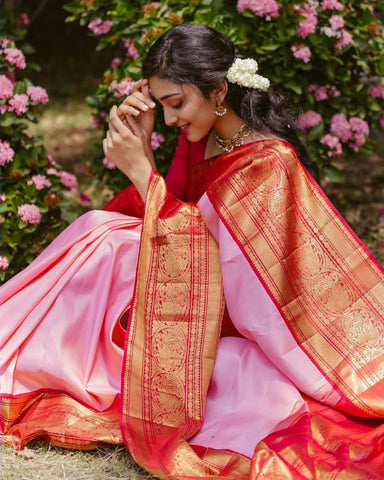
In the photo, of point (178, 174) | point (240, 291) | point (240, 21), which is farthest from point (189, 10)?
point (240, 291)

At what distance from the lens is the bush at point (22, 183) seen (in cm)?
383

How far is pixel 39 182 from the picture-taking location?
12.7 feet

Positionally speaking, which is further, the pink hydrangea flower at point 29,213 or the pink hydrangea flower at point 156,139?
the pink hydrangea flower at point 156,139

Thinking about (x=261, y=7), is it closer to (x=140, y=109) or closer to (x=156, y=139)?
(x=156, y=139)

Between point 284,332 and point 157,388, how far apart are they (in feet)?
1.62

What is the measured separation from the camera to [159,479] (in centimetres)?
253

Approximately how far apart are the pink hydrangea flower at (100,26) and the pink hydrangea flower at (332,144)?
4.30ft

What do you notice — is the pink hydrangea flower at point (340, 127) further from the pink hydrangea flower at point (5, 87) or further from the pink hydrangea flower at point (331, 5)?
the pink hydrangea flower at point (5, 87)

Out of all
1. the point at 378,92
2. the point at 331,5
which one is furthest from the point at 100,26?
the point at 378,92

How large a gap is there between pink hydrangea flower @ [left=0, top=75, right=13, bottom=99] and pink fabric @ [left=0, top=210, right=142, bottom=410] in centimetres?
123

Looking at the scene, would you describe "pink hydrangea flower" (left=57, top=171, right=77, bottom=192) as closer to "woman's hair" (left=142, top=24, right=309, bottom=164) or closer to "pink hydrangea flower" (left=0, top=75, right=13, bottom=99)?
"pink hydrangea flower" (left=0, top=75, right=13, bottom=99)

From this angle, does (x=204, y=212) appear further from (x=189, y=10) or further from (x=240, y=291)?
(x=189, y=10)

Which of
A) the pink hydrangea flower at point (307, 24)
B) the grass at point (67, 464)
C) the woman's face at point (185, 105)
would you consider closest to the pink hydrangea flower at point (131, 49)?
the pink hydrangea flower at point (307, 24)

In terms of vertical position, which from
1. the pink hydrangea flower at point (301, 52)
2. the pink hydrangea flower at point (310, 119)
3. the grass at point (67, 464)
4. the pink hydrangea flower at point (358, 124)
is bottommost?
the grass at point (67, 464)
